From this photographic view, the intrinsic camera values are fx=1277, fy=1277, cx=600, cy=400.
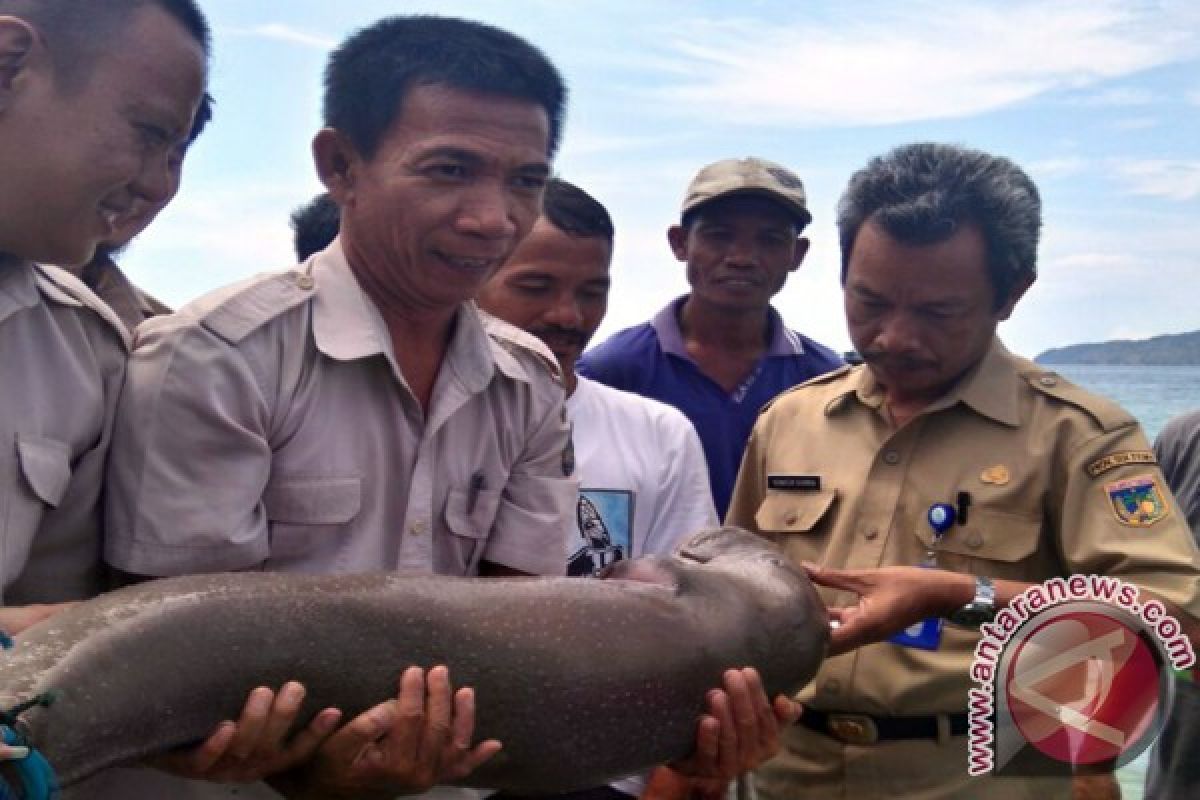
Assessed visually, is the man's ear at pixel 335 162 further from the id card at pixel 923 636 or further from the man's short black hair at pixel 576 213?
the id card at pixel 923 636

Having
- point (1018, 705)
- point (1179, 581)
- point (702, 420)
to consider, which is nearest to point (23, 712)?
point (1018, 705)

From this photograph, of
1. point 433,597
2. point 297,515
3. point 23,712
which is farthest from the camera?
point 297,515

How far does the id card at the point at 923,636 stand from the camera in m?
3.79

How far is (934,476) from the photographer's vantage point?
13.1ft

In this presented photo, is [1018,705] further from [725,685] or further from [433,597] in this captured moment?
[433,597]

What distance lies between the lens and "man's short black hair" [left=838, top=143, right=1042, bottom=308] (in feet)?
13.1

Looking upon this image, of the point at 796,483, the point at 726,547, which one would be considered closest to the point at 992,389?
the point at 796,483

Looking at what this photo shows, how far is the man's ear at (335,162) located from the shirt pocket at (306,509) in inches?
29.7

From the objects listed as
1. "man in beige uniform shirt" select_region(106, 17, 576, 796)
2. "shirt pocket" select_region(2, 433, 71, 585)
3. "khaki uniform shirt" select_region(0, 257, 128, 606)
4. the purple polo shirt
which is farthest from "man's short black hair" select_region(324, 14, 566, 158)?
the purple polo shirt

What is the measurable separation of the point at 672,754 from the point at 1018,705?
1.23 metres

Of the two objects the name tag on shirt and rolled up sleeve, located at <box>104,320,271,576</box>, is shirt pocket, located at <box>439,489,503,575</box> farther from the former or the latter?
the name tag on shirt

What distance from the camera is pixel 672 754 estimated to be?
3.12 meters

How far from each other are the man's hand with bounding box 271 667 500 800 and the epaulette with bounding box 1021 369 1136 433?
212 cm

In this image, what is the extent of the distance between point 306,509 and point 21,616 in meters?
0.69
